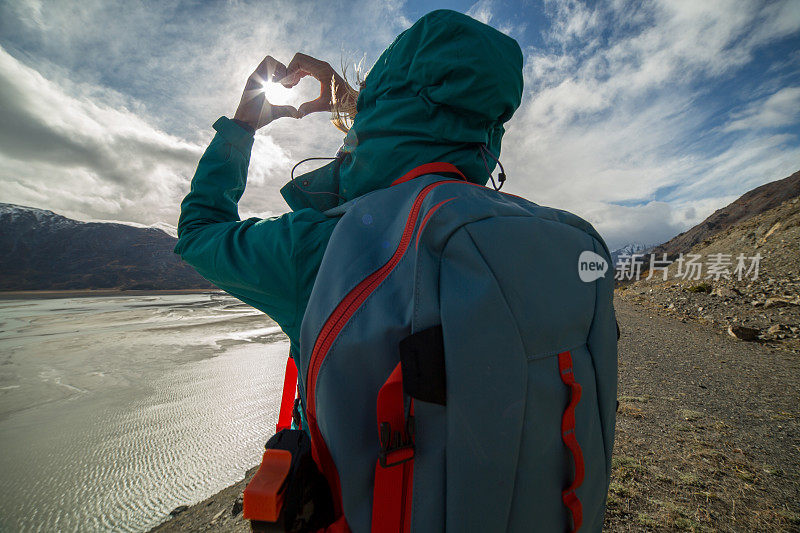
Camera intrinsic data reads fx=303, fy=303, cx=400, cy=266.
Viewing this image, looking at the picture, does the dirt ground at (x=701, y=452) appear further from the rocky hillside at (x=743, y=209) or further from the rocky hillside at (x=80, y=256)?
the rocky hillside at (x=80, y=256)

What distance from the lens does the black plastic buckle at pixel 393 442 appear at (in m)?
0.58

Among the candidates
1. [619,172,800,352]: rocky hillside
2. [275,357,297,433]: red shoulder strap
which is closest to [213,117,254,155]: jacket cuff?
[275,357,297,433]: red shoulder strap

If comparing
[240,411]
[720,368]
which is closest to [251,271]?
[240,411]

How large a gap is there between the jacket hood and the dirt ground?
6.85ft

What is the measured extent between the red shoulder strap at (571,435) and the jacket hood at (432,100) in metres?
0.68

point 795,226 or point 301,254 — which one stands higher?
point 795,226

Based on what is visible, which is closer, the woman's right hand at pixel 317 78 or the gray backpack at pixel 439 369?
the gray backpack at pixel 439 369

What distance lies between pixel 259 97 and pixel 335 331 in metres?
1.03

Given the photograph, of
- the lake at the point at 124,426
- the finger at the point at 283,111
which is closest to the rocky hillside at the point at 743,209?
the lake at the point at 124,426

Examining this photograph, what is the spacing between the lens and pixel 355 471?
2.07 feet

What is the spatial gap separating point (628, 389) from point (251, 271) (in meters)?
4.78

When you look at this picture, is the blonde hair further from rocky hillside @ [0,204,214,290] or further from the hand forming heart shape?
rocky hillside @ [0,204,214,290]

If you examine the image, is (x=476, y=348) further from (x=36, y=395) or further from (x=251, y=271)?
(x=36, y=395)

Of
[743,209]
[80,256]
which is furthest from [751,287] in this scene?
[80,256]
